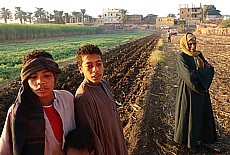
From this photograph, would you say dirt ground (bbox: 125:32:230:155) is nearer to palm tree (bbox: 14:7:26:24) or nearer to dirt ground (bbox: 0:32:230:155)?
dirt ground (bbox: 0:32:230:155)

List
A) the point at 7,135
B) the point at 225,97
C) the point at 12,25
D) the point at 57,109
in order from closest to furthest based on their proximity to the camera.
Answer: the point at 7,135 → the point at 57,109 → the point at 225,97 → the point at 12,25

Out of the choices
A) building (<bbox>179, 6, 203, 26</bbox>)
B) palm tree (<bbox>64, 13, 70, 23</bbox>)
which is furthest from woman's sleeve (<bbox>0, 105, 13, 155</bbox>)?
palm tree (<bbox>64, 13, 70, 23</bbox>)

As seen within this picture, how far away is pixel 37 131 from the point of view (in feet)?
6.10

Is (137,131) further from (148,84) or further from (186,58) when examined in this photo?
(148,84)

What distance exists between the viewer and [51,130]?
1955 mm

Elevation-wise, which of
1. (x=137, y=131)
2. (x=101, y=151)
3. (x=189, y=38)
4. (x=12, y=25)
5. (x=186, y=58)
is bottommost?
(x=137, y=131)

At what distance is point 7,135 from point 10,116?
135 millimetres

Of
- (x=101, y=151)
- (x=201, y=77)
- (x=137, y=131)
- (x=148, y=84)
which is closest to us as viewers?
(x=101, y=151)

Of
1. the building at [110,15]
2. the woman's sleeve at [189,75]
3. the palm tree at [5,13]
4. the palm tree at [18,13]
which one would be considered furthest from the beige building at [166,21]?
the woman's sleeve at [189,75]

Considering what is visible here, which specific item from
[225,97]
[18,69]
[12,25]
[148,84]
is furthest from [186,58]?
[12,25]

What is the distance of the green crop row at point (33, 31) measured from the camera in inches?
1532

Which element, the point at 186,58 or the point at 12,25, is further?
the point at 12,25

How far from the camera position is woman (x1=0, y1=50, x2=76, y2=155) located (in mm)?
1819

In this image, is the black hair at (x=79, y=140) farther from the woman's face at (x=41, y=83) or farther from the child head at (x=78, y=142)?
the woman's face at (x=41, y=83)
